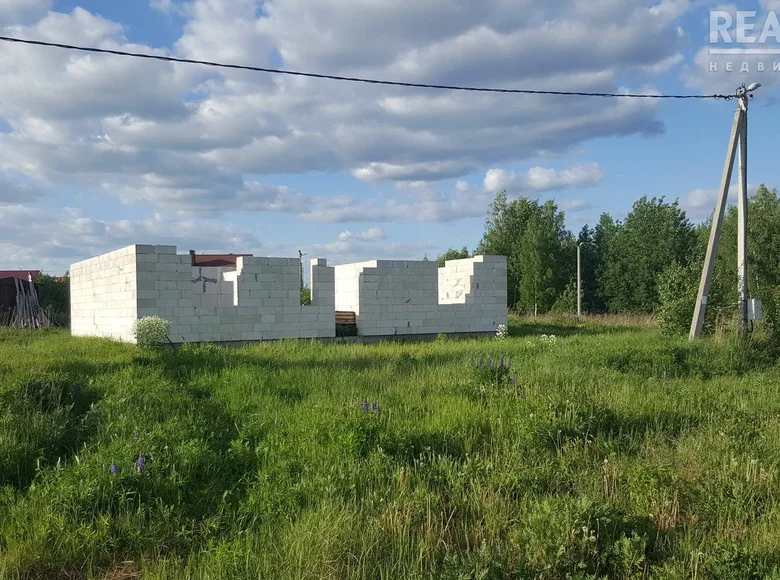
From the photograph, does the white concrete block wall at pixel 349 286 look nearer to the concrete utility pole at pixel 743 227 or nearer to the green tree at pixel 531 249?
the concrete utility pole at pixel 743 227

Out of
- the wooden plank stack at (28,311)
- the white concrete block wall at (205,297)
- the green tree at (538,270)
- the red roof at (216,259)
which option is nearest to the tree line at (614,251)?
the green tree at (538,270)

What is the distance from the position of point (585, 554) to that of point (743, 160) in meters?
11.3

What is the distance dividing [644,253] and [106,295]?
30111 millimetres

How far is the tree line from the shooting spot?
30.3 m

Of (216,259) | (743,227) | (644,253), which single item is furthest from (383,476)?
(644,253)

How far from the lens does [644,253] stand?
117 feet

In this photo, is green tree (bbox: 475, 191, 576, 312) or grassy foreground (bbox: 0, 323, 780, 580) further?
green tree (bbox: 475, 191, 576, 312)

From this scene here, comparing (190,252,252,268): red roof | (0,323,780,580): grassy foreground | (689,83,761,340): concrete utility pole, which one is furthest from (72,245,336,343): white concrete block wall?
(190,252,252,268): red roof

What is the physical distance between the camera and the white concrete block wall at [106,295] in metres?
13.0

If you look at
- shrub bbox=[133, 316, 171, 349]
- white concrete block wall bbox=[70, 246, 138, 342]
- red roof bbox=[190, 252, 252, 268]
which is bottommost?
shrub bbox=[133, 316, 171, 349]

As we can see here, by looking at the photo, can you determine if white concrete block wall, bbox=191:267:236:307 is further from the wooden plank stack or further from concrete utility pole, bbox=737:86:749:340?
concrete utility pole, bbox=737:86:749:340

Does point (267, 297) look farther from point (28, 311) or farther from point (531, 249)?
point (531, 249)

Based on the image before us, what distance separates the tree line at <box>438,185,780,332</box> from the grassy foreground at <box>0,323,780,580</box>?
22.9m

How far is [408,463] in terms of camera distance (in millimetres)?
4824
